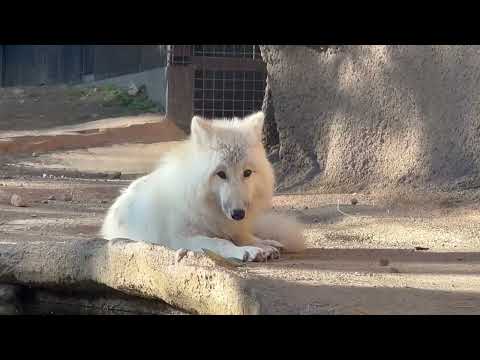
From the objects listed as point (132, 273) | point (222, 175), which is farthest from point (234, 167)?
point (132, 273)

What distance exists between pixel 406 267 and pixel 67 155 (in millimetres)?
8651

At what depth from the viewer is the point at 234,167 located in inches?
203

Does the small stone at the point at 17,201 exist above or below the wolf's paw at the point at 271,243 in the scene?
above

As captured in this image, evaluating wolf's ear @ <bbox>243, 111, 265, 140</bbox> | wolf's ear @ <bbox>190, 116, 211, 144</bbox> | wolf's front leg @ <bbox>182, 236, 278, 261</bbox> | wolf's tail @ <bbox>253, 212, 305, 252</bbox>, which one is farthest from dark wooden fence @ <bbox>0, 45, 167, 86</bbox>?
wolf's front leg @ <bbox>182, 236, 278, 261</bbox>

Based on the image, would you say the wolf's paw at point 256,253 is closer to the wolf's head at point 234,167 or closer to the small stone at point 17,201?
the wolf's head at point 234,167

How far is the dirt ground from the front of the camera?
12.3ft

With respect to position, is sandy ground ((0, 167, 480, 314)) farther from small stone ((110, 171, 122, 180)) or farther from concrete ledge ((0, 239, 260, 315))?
small stone ((110, 171, 122, 180))

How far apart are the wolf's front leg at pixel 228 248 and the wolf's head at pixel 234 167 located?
0.59 feet

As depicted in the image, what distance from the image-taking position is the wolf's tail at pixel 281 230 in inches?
Result: 222

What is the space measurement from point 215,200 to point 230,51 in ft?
28.8

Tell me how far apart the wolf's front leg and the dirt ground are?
0.40ft

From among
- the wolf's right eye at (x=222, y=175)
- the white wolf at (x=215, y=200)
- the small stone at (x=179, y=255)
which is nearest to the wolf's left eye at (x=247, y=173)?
the white wolf at (x=215, y=200)
